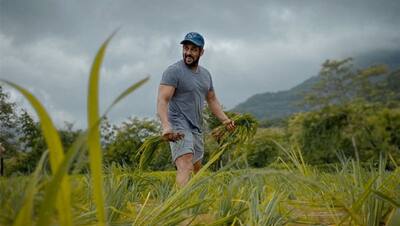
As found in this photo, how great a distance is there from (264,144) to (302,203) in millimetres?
23721

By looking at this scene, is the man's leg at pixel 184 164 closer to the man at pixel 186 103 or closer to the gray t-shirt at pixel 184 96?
the man at pixel 186 103

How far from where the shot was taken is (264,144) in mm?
25453

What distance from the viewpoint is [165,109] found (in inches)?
152

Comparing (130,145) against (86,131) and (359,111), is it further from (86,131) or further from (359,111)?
(359,111)

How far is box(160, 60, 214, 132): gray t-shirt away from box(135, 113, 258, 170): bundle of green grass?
20 cm

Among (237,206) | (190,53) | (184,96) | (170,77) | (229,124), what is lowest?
(237,206)

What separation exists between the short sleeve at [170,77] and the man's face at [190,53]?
133mm

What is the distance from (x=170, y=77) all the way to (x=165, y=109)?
0.29m

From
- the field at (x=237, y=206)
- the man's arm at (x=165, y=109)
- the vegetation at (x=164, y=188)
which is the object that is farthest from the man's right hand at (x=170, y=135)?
→ the field at (x=237, y=206)

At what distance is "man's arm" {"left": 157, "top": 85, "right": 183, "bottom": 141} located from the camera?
3.70 metres

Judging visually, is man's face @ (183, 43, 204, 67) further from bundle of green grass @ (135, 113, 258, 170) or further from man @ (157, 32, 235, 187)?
bundle of green grass @ (135, 113, 258, 170)

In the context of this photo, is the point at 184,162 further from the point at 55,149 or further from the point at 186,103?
the point at 55,149

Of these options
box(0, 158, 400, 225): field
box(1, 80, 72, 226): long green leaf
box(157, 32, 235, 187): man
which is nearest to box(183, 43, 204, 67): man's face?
box(157, 32, 235, 187): man

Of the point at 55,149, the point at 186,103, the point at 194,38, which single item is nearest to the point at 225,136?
the point at 186,103
